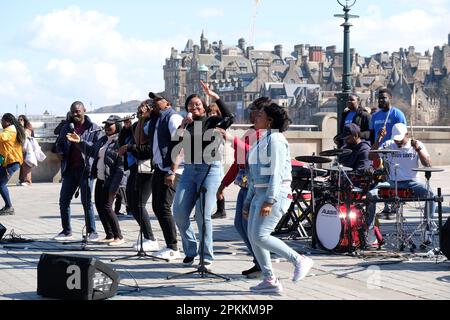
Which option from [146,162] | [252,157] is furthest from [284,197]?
[146,162]

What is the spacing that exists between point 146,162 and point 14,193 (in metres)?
10.7

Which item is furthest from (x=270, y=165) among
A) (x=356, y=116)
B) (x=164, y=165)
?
(x=356, y=116)

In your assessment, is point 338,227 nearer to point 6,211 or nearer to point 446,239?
point 446,239

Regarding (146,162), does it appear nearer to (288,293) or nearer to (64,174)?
(64,174)

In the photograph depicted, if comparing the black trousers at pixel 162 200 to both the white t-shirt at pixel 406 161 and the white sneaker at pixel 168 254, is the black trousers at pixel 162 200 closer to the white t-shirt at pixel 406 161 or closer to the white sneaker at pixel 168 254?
the white sneaker at pixel 168 254

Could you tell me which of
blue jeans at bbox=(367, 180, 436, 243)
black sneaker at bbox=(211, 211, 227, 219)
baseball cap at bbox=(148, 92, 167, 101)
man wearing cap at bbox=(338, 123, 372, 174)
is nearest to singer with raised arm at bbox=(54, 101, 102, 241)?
baseball cap at bbox=(148, 92, 167, 101)

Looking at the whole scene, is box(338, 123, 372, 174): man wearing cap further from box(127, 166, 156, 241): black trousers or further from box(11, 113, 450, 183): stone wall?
box(11, 113, 450, 183): stone wall

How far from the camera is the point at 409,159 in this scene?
12.6 m

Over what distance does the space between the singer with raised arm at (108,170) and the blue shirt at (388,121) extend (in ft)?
13.8

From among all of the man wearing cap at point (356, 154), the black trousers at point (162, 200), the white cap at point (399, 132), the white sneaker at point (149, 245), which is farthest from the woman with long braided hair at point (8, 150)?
the white cap at point (399, 132)

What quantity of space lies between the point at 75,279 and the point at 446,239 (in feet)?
13.7

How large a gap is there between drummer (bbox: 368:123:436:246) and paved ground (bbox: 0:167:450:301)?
71 cm

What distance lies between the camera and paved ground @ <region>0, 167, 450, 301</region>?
912 cm
